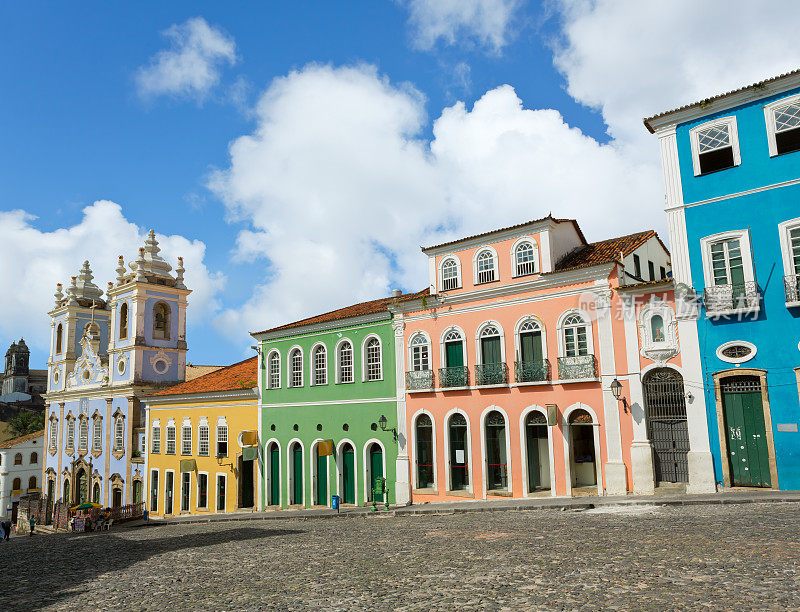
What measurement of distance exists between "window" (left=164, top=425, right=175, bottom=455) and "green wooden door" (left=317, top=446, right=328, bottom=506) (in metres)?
11.7

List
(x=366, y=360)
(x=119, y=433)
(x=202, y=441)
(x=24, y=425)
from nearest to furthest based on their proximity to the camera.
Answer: (x=366, y=360) < (x=202, y=441) < (x=119, y=433) < (x=24, y=425)

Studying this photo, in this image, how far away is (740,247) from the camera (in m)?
19.1

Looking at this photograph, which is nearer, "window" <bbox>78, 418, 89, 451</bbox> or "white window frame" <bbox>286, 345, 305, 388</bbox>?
"white window frame" <bbox>286, 345, 305, 388</bbox>

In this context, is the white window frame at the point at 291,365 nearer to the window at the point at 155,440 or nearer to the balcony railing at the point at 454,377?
the balcony railing at the point at 454,377

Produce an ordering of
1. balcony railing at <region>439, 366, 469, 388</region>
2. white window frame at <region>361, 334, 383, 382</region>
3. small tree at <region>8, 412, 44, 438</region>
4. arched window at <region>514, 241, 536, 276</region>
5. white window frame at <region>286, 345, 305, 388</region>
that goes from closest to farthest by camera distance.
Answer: arched window at <region>514, 241, 536, 276</region>, balcony railing at <region>439, 366, 469, 388</region>, white window frame at <region>361, 334, 383, 382</region>, white window frame at <region>286, 345, 305, 388</region>, small tree at <region>8, 412, 44, 438</region>

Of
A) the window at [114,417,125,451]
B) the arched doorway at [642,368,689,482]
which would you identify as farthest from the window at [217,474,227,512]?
the arched doorway at [642,368,689,482]

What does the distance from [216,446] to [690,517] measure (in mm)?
24580

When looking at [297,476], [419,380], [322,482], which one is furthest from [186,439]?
[419,380]

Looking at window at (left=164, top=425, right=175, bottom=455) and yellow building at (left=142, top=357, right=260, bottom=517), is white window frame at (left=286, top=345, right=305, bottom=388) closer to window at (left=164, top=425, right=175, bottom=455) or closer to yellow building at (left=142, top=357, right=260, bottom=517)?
yellow building at (left=142, top=357, right=260, bottom=517)

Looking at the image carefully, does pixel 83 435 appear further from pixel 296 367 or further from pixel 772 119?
pixel 772 119

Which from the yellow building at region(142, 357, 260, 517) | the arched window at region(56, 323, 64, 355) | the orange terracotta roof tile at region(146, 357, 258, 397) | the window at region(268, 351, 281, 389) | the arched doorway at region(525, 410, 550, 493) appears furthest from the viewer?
the arched window at region(56, 323, 64, 355)

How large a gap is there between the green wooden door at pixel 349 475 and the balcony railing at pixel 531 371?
8.62m

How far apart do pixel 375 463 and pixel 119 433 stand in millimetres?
23783

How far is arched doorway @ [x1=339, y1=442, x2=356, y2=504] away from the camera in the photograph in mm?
27594
